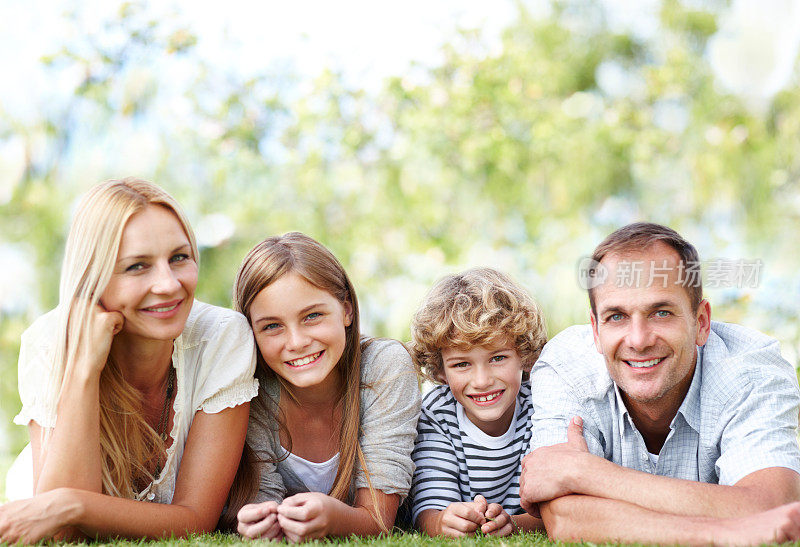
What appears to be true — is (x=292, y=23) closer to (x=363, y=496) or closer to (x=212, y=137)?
(x=212, y=137)

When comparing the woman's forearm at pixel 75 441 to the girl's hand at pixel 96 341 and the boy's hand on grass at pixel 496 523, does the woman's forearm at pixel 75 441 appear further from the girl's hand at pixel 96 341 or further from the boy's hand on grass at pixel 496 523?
the boy's hand on grass at pixel 496 523

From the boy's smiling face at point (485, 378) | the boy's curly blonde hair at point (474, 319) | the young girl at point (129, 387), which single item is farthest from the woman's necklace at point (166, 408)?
the boy's smiling face at point (485, 378)

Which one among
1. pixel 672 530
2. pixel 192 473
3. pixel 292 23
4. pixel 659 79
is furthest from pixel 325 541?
pixel 292 23

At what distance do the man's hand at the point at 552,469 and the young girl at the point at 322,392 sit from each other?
54 centimetres

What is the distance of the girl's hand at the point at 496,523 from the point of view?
307 cm

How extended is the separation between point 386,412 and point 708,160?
7.30 m

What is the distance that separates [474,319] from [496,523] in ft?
2.86

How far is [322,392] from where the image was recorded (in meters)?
3.60

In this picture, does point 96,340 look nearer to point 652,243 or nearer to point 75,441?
point 75,441

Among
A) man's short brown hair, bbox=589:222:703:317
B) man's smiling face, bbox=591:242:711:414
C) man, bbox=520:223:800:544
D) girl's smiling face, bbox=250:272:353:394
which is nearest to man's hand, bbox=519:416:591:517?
man, bbox=520:223:800:544

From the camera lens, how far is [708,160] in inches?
375

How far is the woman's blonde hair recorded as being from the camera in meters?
3.04

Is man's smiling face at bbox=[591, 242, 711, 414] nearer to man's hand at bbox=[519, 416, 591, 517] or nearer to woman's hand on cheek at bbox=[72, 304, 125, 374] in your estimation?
man's hand at bbox=[519, 416, 591, 517]

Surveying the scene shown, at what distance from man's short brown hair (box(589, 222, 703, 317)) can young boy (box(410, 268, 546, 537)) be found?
0.49 m
